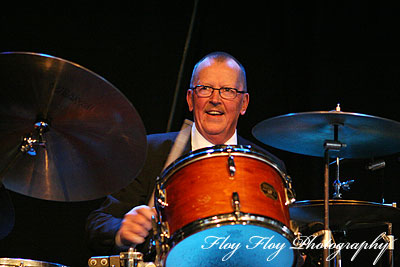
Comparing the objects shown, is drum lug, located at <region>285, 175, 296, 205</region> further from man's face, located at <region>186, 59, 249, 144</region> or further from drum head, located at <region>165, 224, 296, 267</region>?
man's face, located at <region>186, 59, 249, 144</region>

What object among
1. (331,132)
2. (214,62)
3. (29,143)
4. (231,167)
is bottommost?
(231,167)

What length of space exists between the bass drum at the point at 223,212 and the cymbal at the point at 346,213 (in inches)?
18.9

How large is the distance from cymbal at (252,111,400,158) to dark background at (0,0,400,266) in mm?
543

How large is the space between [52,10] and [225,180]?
1836 mm

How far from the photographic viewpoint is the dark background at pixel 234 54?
3221 mm

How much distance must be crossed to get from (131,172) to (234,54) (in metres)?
1.68

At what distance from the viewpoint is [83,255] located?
128 inches

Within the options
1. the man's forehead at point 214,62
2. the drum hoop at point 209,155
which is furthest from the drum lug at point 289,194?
the man's forehead at point 214,62

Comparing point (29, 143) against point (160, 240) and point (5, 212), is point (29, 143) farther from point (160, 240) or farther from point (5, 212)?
point (160, 240)

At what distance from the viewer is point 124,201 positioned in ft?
8.94

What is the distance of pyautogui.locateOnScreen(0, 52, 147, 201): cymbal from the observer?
1.81m

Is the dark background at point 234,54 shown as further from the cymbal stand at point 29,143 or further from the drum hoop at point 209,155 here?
the drum hoop at point 209,155

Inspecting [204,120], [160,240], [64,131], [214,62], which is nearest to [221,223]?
[160,240]

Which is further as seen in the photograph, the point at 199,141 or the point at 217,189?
the point at 199,141
